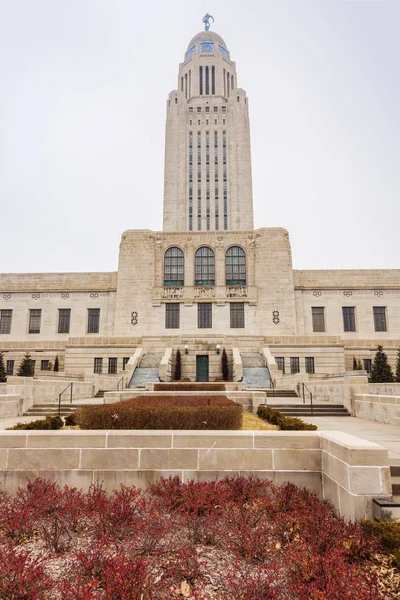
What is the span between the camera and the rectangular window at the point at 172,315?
37531mm

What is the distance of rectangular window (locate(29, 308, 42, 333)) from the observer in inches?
1531

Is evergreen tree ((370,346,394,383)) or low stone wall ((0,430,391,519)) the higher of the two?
evergreen tree ((370,346,394,383))

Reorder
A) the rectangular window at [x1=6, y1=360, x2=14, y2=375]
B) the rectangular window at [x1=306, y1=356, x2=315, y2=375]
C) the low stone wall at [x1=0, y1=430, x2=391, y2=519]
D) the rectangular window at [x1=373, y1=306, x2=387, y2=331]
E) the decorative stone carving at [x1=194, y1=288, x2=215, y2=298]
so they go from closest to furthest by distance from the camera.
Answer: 1. the low stone wall at [x1=0, y1=430, x2=391, y2=519]
2. the rectangular window at [x1=306, y1=356, x2=315, y2=375]
3. the rectangular window at [x1=6, y1=360, x2=14, y2=375]
4. the rectangular window at [x1=373, y1=306, x2=387, y2=331]
5. the decorative stone carving at [x1=194, y1=288, x2=215, y2=298]

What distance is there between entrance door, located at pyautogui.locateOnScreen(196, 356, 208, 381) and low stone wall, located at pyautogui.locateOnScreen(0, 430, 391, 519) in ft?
78.1

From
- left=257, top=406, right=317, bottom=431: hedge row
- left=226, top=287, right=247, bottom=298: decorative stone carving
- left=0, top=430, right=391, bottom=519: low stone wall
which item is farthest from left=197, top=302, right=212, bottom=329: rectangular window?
left=0, top=430, right=391, bottom=519: low stone wall

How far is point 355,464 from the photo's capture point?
546 centimetres

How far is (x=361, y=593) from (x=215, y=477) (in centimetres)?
331

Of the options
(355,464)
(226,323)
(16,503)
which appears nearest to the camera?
(355,464)

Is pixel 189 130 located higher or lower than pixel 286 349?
higher

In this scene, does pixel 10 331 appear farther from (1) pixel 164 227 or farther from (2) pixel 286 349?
(1) pixel 164 227

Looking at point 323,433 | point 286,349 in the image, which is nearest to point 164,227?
point 286,349

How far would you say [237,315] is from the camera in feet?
123

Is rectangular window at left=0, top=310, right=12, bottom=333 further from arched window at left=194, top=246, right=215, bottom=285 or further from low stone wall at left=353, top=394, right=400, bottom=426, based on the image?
low stone wall at left=353, top=394, right=400, bottom=426

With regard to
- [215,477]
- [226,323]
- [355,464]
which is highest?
[226,323]
